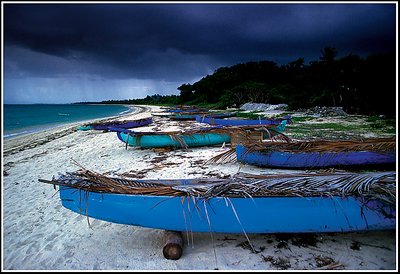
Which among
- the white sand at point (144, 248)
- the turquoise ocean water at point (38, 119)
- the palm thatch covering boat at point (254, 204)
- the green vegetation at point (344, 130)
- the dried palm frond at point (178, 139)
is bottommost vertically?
the turquoise ocean water at point (38, 119)

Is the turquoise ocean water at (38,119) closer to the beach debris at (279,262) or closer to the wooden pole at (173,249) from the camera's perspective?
the wooden pole at (173,249)

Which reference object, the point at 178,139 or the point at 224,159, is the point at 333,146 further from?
the point at 178,139

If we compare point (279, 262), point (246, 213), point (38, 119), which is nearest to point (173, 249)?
point (246, 213)

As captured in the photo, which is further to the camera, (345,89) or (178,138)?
(345,89)

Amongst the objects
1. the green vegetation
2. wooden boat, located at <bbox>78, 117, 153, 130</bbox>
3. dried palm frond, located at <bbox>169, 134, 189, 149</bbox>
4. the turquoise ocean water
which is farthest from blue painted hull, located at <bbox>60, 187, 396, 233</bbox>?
the turquoise ocean water

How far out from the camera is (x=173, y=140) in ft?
25.1

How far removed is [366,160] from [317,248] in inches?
127

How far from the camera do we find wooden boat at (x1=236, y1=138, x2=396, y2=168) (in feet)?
16.1

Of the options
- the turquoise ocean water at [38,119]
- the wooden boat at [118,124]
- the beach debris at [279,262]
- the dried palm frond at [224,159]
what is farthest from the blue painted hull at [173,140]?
the turquoise ocean water at [38,119]

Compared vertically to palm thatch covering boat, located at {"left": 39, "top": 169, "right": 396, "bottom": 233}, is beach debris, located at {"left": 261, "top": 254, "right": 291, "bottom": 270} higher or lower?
lower

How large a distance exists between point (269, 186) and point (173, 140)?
5244mm

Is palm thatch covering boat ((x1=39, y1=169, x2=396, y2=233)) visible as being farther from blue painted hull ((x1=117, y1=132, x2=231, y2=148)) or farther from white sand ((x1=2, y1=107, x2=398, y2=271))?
blue painted hull ((x1=117, y1=132, x2=231, y2=148))

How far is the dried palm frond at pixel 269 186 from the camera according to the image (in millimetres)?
2541

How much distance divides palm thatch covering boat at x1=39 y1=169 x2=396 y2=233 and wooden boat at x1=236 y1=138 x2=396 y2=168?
2.31 m
